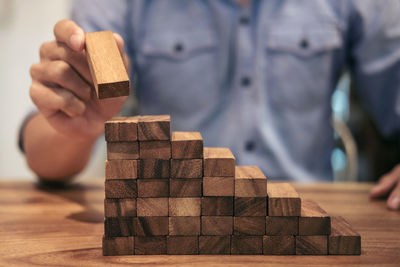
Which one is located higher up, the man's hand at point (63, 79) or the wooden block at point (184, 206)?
the man's hand at point (63, 79)

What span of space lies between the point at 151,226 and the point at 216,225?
0.10 metres

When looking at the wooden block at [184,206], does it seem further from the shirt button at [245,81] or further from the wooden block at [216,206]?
the shirt button at [245,81]

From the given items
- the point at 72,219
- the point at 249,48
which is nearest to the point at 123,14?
the point at 249,48

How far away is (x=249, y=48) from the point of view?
1450mm

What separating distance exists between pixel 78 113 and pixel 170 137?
1.10ft

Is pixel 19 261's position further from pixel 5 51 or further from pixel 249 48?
pixel 5 51

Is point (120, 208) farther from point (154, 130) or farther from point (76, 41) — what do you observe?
point (76, 41)

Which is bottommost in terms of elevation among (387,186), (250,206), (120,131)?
(387,186)

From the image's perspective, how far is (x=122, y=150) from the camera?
630 mm

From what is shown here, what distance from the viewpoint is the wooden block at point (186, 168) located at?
636mm

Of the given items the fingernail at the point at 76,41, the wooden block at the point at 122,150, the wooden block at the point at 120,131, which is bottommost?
the wooden block at the point at 122,150

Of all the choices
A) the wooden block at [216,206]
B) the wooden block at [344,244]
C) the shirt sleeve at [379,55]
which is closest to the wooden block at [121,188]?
the wooden block at [216,206]

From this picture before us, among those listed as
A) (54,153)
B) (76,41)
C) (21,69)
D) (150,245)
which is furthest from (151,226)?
(21,69)

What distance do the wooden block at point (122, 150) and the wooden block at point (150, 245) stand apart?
0.43ft
